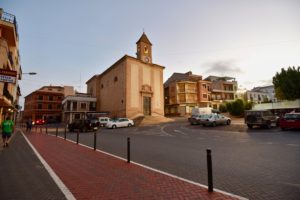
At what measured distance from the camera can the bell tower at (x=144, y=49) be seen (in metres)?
45.1

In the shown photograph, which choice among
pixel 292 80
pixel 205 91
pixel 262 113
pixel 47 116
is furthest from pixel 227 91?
pixel 47 116

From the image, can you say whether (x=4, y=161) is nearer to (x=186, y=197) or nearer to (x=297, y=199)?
(x=186, y=197)

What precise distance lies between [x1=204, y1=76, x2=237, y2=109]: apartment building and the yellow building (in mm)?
23164

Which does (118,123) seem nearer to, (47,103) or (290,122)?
(290,122)

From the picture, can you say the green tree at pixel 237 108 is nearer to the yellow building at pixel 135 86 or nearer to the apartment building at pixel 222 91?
the yellow building at pixel 135 86

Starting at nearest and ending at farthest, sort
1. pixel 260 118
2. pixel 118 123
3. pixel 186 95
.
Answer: pixel 260 118
pixel 118 123
pixel 186 95

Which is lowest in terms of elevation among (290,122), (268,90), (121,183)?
(121,183)

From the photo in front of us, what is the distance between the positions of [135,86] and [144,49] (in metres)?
10.5

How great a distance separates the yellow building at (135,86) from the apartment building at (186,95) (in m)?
10.8

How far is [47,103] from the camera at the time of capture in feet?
229

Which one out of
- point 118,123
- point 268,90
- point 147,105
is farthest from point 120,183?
point 268,90

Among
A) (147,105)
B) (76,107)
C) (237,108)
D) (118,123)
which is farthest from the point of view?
(76,107)

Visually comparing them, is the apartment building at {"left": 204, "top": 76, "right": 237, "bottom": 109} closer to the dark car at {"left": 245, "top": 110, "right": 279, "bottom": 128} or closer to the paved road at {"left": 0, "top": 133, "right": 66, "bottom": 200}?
the dark car at {"left": 245, "top": 110, "right": 279, "bottom": 128}

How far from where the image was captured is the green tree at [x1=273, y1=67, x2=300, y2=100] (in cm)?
3710
